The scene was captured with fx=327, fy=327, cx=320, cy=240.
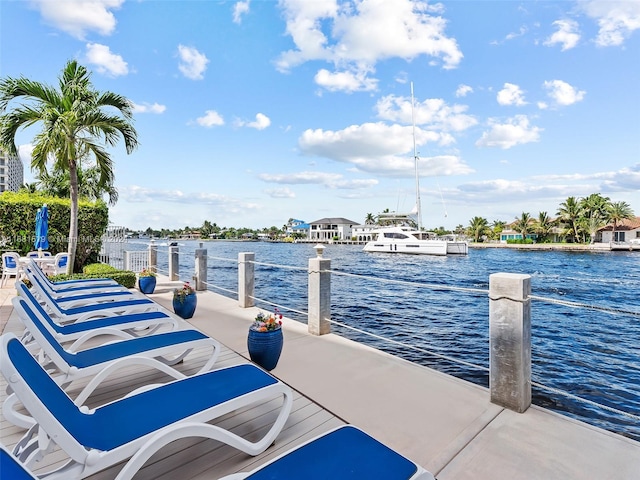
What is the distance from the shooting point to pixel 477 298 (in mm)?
14391

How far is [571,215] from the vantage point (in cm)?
5275

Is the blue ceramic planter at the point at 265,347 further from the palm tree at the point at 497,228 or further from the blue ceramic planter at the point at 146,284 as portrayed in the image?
the palm tree at the point at 497,228

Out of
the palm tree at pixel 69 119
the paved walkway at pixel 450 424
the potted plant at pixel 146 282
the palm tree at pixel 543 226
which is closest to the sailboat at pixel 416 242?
the palm tree at pixel 543 226

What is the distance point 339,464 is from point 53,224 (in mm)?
14541

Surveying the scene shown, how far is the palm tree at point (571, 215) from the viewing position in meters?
52.1

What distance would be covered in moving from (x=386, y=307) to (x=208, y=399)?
1077 cm

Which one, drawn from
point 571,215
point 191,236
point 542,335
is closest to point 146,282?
point 542,335

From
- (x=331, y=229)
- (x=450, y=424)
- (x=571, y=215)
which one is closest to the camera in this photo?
(x=450, y=424)

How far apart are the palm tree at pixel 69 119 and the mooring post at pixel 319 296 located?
23.5ft

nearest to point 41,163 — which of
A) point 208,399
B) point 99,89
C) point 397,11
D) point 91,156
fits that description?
point 91,156

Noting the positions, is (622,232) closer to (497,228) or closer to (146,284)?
(497,228)

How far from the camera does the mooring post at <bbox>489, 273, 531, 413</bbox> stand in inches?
112

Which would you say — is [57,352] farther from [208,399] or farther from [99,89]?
[99,89]

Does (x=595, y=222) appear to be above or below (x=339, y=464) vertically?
above
